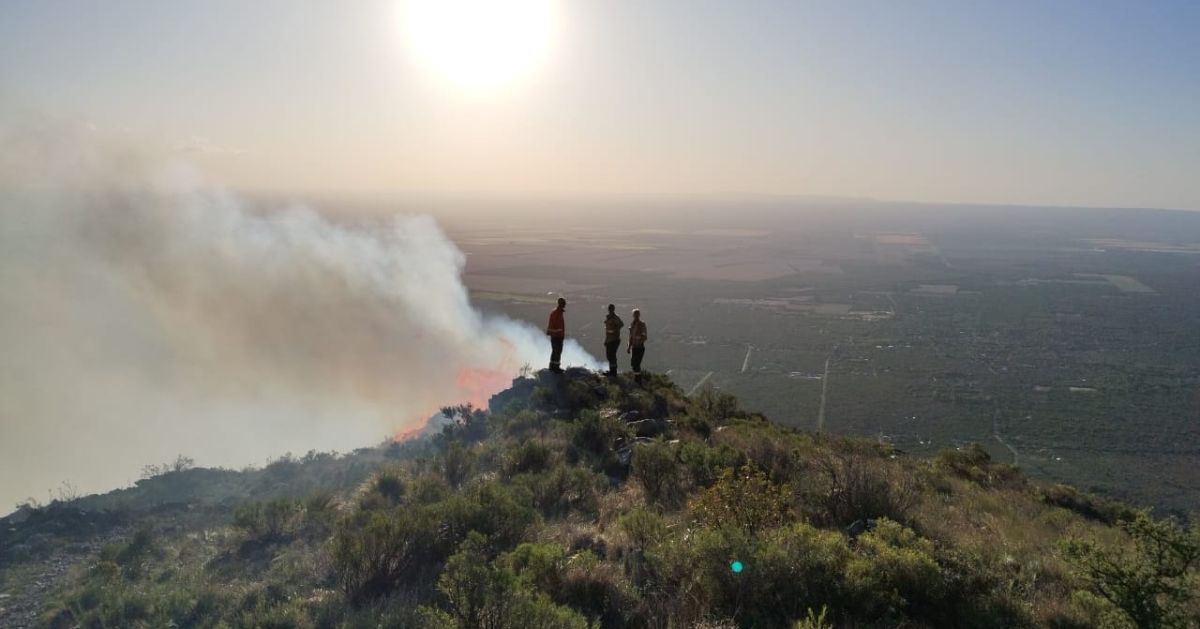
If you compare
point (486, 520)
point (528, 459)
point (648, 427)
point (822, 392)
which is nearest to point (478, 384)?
point (648, 427)

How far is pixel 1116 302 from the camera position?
345 ft

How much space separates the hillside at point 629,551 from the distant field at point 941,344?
37.2m

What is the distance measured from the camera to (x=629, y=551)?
6527 millimetres

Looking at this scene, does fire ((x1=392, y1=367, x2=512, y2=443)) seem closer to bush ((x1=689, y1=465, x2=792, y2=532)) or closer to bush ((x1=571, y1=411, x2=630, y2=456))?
bush ((x1=571, y1=411, x2=630, y2=456))

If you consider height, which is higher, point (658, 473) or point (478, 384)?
point (658, 473)

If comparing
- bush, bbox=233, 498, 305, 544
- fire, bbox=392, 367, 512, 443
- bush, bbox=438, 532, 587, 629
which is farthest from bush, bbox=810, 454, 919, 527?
fire, bbox=392, 367, 512, 443

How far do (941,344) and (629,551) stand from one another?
82845mm

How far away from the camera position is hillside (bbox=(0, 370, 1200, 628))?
4867mm

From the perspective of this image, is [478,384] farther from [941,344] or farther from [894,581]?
[941,344]

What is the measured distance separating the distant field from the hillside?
37.2 metres

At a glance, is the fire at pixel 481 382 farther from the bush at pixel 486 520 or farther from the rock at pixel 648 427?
the bush at pixel 486 520

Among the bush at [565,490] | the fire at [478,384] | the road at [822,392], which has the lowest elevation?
the road at [822,392]

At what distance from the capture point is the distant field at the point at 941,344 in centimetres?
4641

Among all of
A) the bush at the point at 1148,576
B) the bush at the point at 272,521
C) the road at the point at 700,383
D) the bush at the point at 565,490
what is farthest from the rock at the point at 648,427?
the road at the point at 700,383
